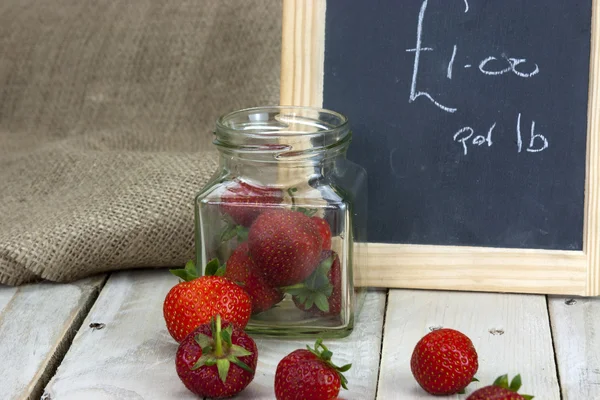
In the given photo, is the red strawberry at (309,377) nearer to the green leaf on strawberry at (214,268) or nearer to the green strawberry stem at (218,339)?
the green strawberry stem at (218,339)

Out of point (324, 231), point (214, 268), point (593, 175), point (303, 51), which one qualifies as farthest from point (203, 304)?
point (593, 175)

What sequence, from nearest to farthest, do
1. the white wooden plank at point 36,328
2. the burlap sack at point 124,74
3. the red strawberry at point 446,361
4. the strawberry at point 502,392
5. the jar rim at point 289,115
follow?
the strawberry at point 502,392 < the red strawberry at point 446,361 < the white wooden plank at point 36,328 < the jar rim at point 289,115 < the burlap sack at point 124,74

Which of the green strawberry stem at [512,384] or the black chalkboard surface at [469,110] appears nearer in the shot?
the green strawberry stem at [512,384]

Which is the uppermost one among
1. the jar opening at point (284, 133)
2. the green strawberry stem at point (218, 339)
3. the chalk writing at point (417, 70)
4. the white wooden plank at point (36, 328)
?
the chalk writing at point (417, 70)

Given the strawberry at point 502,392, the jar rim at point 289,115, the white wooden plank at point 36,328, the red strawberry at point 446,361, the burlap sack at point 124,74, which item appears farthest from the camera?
the burlap sack at point 124,74

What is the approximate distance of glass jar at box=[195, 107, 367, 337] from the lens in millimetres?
1239

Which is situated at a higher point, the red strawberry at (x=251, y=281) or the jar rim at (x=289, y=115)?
the jar rim at (x=289, y=115)

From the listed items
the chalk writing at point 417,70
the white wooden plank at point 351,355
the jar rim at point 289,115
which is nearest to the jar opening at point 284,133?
the jar rim at point 289,115

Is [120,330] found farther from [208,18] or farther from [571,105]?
[208,18]

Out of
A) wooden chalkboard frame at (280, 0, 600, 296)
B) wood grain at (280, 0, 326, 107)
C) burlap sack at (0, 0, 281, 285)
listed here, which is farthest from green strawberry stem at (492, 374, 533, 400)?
burlap sack at (0, 0, 281, 285)

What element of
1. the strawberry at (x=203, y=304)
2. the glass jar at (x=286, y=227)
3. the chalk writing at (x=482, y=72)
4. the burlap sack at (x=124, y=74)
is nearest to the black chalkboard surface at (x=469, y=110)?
the chalk writing at (x=482, y=72)

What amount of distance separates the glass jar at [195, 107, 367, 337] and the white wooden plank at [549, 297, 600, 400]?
10.4 inches

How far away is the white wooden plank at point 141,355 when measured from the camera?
1.17 m

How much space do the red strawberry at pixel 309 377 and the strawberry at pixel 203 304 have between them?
14cm
